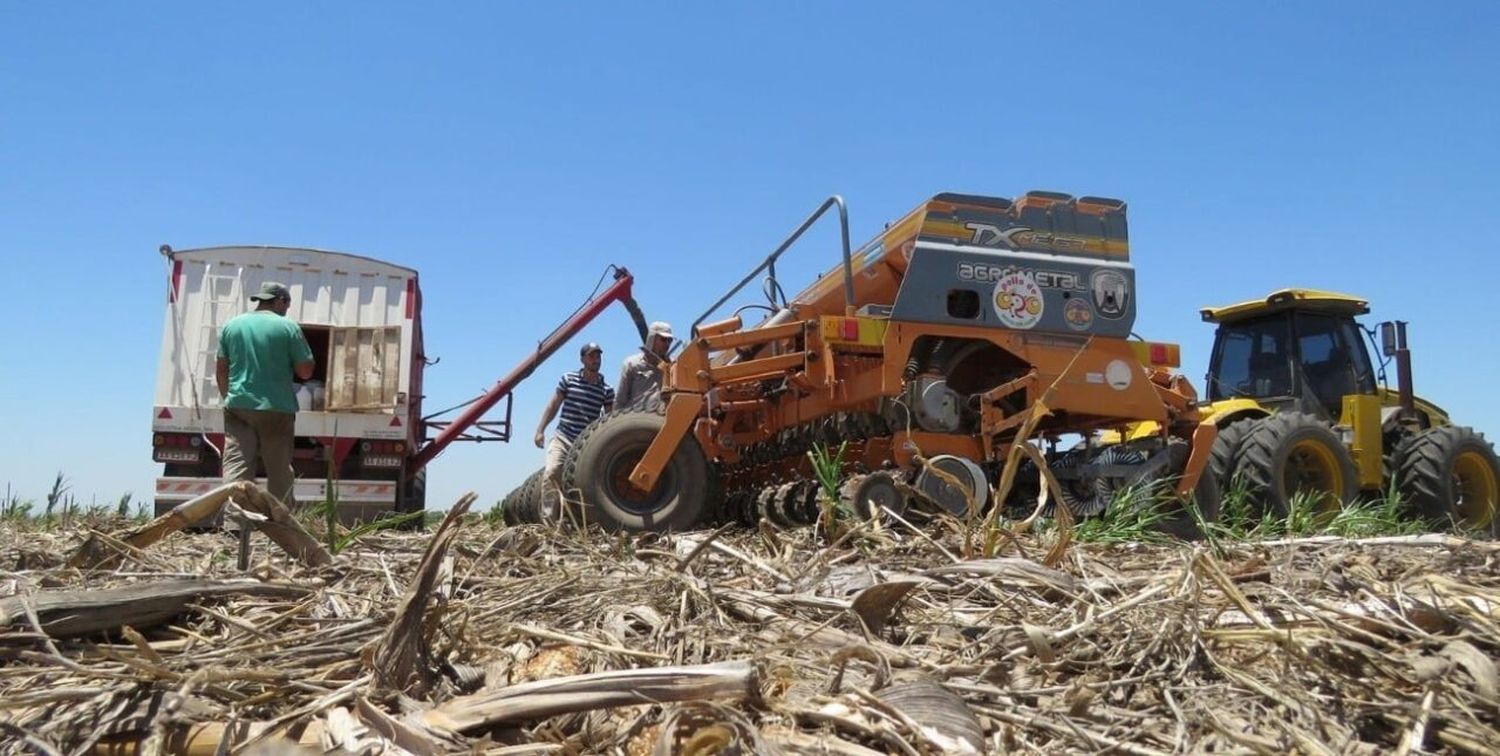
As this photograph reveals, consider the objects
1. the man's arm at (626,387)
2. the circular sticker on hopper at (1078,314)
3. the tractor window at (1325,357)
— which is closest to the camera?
the circular sticker on hopper at (1078,314)

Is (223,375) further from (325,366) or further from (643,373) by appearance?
(325,366)

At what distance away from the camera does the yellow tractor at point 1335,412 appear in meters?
8.27

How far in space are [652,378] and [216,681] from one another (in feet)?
21.6

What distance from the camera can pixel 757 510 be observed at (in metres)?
6.82

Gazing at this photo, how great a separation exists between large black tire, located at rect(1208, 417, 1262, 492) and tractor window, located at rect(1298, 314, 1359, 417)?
2294mm

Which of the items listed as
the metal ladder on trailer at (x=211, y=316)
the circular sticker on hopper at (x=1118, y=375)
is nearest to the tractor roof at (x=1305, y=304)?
the circular sticker on hopper at (x=1118, y=375)

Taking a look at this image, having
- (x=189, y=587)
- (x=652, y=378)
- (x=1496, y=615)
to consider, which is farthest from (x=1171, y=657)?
(x=652, y=378)

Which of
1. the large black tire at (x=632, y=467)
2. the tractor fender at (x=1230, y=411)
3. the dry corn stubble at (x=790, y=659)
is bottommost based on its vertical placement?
the dry corn stubble at (x=790, y=659)

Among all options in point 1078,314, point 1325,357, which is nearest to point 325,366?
point 1078,314

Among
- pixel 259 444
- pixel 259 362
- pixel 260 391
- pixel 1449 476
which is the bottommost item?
pixel 1449 476

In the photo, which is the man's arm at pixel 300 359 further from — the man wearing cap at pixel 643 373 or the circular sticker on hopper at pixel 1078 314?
the circular sticker on hopper at pixel 1078 314

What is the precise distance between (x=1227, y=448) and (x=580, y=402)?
17.1ft

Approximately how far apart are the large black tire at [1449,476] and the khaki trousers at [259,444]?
28.8 ft

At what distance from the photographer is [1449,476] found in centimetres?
906
